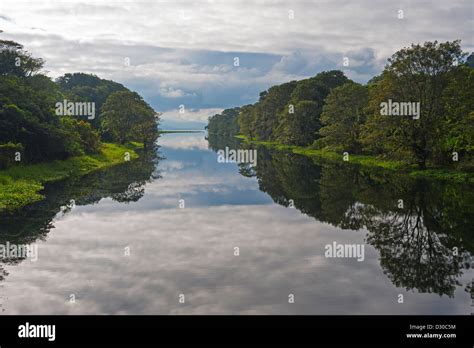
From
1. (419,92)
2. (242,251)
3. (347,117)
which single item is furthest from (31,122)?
(347,117)

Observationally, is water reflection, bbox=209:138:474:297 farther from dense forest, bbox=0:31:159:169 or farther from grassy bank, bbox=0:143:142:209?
dense forest, bbox=0:31:159:169

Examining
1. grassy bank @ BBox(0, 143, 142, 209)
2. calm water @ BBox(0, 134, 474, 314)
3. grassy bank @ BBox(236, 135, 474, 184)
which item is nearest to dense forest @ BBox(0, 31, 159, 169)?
grassy bank @ BBox(0, 143, 142, 209)

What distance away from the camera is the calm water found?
619 inches

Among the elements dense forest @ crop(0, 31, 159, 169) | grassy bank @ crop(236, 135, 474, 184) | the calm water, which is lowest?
the calm water

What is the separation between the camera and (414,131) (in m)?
52.3

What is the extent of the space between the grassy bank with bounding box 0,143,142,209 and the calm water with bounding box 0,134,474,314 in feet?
5.48

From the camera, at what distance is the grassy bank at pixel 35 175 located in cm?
3459

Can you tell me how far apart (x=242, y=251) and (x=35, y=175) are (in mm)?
30550

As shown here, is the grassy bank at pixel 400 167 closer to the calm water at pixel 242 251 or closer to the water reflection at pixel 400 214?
the water reflection at pixel 400 214

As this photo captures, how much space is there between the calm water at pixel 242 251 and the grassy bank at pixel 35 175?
1669 millimetres

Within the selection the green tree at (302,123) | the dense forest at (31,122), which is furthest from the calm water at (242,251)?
the green tree at (302,123)

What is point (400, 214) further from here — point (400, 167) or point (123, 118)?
point (123, 118)
